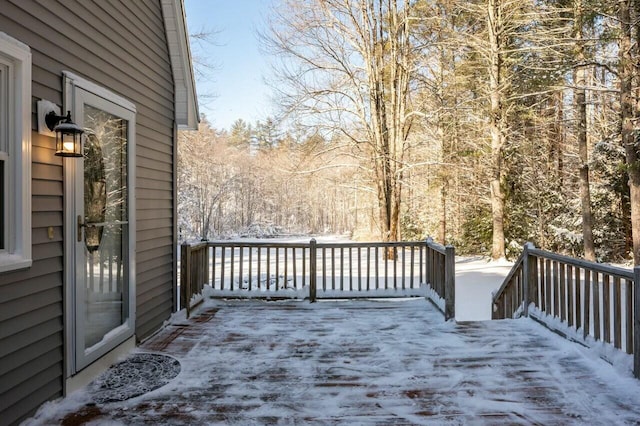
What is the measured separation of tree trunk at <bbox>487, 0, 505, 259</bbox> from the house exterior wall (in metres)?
9.49

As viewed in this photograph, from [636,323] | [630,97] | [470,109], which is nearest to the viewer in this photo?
[636,323]

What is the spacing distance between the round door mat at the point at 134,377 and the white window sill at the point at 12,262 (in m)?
1.09

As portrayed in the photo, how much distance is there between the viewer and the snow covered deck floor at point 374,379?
268 cm

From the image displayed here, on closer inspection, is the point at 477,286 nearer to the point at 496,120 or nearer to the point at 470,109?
the point at 496,120

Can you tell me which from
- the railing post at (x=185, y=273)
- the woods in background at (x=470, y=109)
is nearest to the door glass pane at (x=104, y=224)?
the railing post at (x=185, y=273)

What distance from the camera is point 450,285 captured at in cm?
483

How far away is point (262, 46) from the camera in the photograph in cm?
1266

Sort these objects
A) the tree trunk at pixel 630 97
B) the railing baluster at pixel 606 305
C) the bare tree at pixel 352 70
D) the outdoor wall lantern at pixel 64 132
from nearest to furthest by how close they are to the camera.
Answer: the outdoor wall lantern at pixel 64 132, the railing baluster at pixel 606 305, the tree trunk at pixel 630 97, the bare tree at pixel 352 70

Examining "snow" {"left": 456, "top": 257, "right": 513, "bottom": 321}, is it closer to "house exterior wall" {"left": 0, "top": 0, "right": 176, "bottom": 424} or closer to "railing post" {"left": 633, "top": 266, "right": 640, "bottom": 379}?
"railing post" {"left": 633, "top": 266, "right": 640, "bottom": 379}

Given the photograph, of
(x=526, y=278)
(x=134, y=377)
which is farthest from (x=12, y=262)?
(x=526, y=278)

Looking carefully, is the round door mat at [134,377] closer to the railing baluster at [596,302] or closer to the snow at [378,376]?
the snow at [378,376]

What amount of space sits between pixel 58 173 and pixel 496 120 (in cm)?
1122

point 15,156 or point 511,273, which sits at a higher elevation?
point 15,156

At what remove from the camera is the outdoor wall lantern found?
9.18ft
